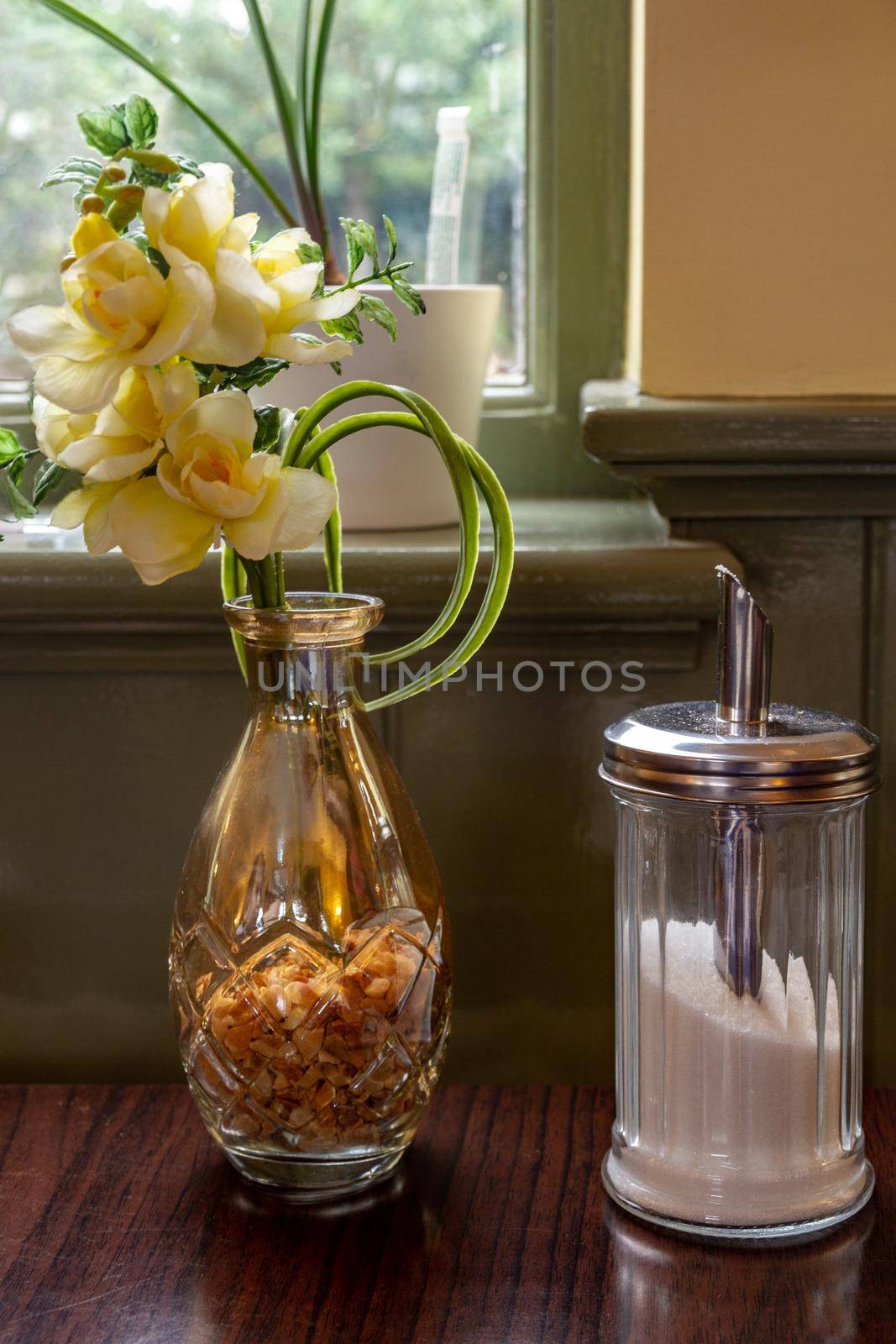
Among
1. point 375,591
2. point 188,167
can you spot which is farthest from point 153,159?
point 375,591

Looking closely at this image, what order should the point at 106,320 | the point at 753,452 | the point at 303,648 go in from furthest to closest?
the point at 753,452 → the point at 303,648 → the point at 106,320

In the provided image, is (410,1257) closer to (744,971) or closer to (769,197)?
(744,971)

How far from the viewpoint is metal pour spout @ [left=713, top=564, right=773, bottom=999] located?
57 cm

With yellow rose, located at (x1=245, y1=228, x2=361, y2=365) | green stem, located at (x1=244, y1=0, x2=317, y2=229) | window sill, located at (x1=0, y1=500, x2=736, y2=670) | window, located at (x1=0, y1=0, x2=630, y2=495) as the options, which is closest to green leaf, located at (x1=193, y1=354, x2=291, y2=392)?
yellow rose, located at (x1=245, y1=228, x2=361, y2=365)

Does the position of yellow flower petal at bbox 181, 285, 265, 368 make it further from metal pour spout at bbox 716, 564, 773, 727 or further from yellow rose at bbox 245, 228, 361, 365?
metal pour spout at bbox 716, 564, 773, 727

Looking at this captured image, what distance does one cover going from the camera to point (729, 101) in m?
0.72

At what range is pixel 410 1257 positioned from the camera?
58cm

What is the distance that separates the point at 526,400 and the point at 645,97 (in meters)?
0.26

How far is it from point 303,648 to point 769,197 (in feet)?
1.20

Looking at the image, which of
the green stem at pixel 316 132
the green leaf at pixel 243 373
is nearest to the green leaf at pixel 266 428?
the green leaf at pixel 243 373

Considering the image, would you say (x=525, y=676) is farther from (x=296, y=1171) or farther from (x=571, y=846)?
(x=296, y=1171)

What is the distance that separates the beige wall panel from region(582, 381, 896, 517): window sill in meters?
0.02

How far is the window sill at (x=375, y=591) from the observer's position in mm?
728

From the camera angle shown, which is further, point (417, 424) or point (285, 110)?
point (285, 110)
